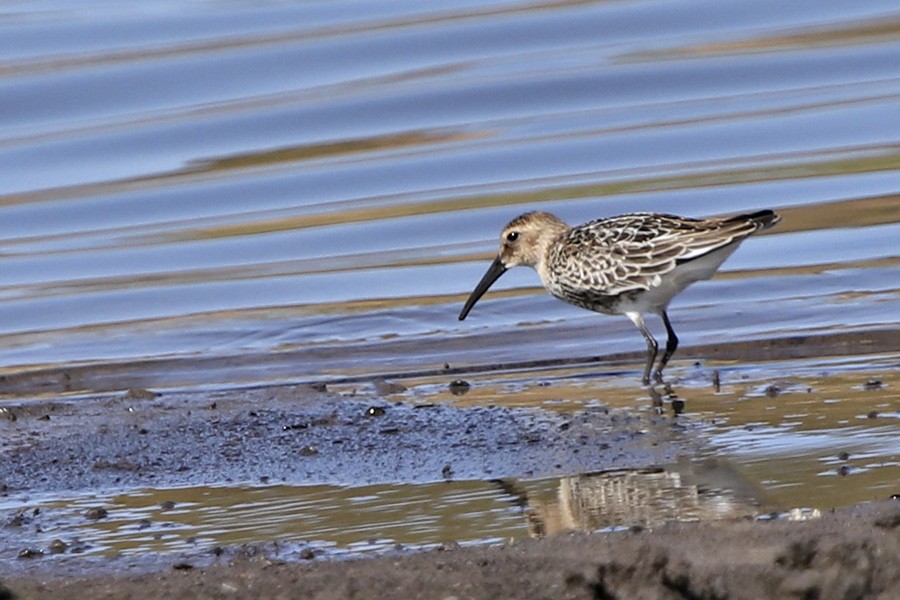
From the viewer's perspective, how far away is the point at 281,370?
922 cm

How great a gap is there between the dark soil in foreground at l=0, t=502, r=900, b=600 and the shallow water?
713 mm

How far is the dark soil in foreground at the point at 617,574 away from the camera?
453 cm

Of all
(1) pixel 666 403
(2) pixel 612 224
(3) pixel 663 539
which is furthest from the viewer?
(2) pixel 612 224

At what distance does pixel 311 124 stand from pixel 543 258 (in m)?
6.52

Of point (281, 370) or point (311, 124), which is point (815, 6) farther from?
point (281, 370)

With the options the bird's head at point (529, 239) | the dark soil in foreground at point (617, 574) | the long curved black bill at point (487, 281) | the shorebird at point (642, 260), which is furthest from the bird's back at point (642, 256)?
the dark soil in foreground at point (617, 574)

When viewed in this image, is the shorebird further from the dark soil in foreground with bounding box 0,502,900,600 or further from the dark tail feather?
the dark soil in foreground with bounding box 0,502,900,600

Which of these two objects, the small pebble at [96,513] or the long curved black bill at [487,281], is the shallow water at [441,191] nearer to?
the long curved black bill at [487,281]

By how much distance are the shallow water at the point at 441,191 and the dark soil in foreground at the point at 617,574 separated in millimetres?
713

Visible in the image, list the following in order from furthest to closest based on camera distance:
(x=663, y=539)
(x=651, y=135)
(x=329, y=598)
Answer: (x=651, y=135) → (x=663, y=539) → (x=329, y=598)

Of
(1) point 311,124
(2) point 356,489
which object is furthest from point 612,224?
(1) point 311,124

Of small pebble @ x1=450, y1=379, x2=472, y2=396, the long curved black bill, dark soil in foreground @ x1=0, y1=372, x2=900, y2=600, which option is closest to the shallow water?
small pebble @ x1=450, y1=379, x2=472, y2=396

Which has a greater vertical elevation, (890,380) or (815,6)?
(815,6)

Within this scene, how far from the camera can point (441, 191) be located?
13.5 metres
